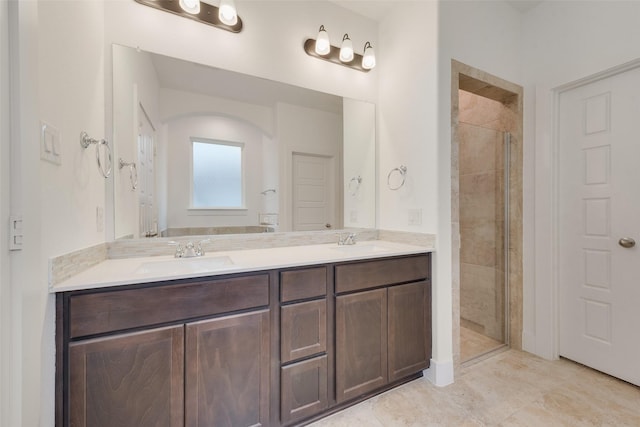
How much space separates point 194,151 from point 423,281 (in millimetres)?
1739

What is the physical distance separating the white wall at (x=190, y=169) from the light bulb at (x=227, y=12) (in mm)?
577

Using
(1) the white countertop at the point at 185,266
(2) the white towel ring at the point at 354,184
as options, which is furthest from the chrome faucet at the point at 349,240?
(2) the white towel ring at the point at 354,184

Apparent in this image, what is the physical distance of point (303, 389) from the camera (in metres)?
1.41

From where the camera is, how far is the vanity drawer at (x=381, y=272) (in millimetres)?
1541

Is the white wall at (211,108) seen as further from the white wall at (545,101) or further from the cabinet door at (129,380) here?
the white wall at (545,101)

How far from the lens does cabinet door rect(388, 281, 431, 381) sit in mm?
1704

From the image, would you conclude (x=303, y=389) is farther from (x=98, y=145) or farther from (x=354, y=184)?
(x=98, y=145)

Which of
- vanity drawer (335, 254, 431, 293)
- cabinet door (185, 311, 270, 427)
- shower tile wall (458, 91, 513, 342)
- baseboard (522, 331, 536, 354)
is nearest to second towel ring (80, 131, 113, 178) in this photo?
cabinet door (185, 311, 270, 427)

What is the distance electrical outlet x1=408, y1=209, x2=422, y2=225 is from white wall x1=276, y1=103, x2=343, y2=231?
555mm

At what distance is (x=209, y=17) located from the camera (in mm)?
A: 1682

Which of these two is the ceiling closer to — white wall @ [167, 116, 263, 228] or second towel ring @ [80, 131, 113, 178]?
white wall @ [167, 116, 263, 228]

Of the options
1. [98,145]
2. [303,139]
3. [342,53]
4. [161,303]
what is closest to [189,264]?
[161,303]

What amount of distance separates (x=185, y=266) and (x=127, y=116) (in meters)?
0.91

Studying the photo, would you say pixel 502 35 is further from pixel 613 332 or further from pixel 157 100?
pixel 157 100
